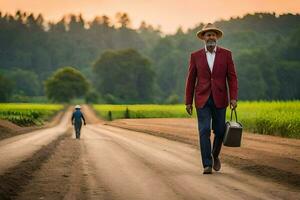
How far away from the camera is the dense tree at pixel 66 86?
465ft

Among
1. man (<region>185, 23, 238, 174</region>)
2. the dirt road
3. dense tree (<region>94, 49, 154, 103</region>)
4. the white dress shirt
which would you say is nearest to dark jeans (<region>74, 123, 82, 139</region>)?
the dirt road

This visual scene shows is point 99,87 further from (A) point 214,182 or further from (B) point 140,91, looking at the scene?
(A) point 214,182

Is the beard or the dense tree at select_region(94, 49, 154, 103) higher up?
the dense tree at select_region(94, 49, 154, 103)

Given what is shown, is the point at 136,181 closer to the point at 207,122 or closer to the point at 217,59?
the point at 207,122

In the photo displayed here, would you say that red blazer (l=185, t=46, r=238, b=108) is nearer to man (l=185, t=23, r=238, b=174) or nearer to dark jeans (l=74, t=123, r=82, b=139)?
man (l=185, t=23, r=238, b=174)

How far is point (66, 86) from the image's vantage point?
143m

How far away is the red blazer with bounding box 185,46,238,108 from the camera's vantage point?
10.1 metres

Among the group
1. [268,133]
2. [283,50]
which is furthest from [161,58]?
[268,133]

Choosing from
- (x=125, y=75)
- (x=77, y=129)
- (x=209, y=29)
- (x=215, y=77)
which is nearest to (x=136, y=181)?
(x=215, y=77)

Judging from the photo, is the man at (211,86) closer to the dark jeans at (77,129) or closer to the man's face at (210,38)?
the man's face at (210,38)

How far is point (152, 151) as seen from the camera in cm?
1515

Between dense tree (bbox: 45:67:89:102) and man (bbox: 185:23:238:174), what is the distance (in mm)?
132730

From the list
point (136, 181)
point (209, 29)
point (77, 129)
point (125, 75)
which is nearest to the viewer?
point (136, 181)

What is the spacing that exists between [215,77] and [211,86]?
0.61ft
